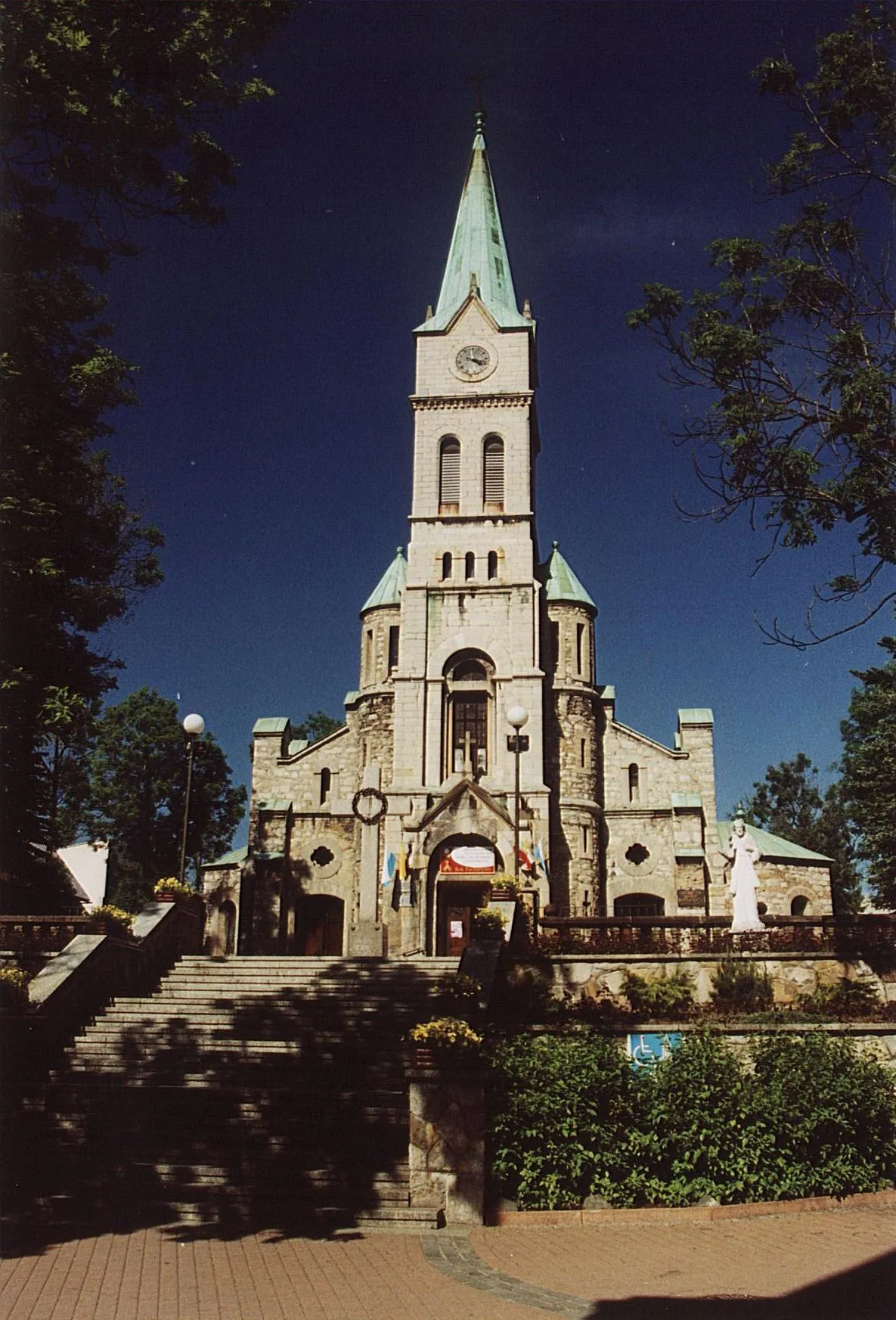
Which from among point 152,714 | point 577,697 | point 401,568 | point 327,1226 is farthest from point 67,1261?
point 152,714

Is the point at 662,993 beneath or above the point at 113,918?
beneath

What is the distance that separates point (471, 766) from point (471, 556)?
7614 millimetres

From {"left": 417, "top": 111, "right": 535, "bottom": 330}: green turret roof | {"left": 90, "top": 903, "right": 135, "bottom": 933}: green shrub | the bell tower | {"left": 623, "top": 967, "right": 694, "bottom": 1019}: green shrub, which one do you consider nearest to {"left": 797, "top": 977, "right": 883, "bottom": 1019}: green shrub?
{"left": 623, "top": 967, "right": 694, "bottom": 1019}: green shrub

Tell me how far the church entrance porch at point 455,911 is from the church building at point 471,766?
0.18 feet

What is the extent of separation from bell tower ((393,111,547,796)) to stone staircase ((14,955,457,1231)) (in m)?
16.5

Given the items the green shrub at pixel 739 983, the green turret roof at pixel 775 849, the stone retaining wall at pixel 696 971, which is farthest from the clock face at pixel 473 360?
the green shrub at pixel 739 983

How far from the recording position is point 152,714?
47781 mm

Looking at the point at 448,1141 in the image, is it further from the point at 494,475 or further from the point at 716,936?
the point at 494,475

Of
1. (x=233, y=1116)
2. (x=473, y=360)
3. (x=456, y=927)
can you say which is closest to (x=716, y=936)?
(x=233, y=1116)

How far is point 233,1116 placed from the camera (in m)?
13.1

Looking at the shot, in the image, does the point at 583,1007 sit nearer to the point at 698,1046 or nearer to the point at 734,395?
the point at 698,1046

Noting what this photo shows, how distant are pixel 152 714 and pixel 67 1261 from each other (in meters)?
39.9

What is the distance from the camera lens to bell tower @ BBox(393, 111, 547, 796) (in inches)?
1319

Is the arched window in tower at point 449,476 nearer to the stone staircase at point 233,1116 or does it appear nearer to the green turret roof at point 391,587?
the green turret roof at point 391,587
